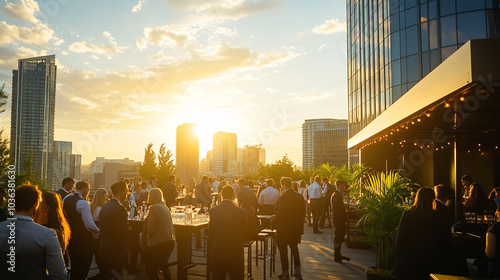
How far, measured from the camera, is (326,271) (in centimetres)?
766

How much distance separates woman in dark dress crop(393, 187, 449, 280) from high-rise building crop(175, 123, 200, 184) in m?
146

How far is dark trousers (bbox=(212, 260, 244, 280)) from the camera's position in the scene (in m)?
5.06

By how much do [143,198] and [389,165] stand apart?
774 inches

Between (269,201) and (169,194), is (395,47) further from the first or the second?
(169,194)

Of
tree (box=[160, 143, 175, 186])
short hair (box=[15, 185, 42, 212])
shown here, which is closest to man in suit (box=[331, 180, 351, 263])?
short hair (box=[15, 185, 42, 212])

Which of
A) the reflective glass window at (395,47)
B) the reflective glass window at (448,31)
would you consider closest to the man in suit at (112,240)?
the reflective glass window at (448,31)

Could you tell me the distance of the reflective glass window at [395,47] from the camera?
88.6ft

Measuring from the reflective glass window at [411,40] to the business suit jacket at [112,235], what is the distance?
2559cm

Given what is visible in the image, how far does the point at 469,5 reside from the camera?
897 inches

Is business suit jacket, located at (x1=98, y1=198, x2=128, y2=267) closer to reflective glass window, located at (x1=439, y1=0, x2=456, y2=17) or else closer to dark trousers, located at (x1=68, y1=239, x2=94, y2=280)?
dark trousers, located at (x1=68, y1=239, x2=94, y2=280)

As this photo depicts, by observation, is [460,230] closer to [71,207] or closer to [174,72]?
[71,207]

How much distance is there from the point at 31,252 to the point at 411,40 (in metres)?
28.1

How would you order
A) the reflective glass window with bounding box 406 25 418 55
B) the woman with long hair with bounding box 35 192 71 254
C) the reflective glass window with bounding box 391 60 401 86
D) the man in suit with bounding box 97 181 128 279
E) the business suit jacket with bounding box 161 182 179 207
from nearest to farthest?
the woman with long hair with bounding box 35 192 71 254 → the man in suit with bounding box 97 181 128 279 → the business suit jacket with bounding box 161 182 179 207 → the reflective glass window with bounding box 406 25 418 55 → the reflective glass window with bounding box 391 60 401 86

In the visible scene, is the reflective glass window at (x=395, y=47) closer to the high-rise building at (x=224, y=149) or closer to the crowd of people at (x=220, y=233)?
the crowd of people at (x=220, y=233)
